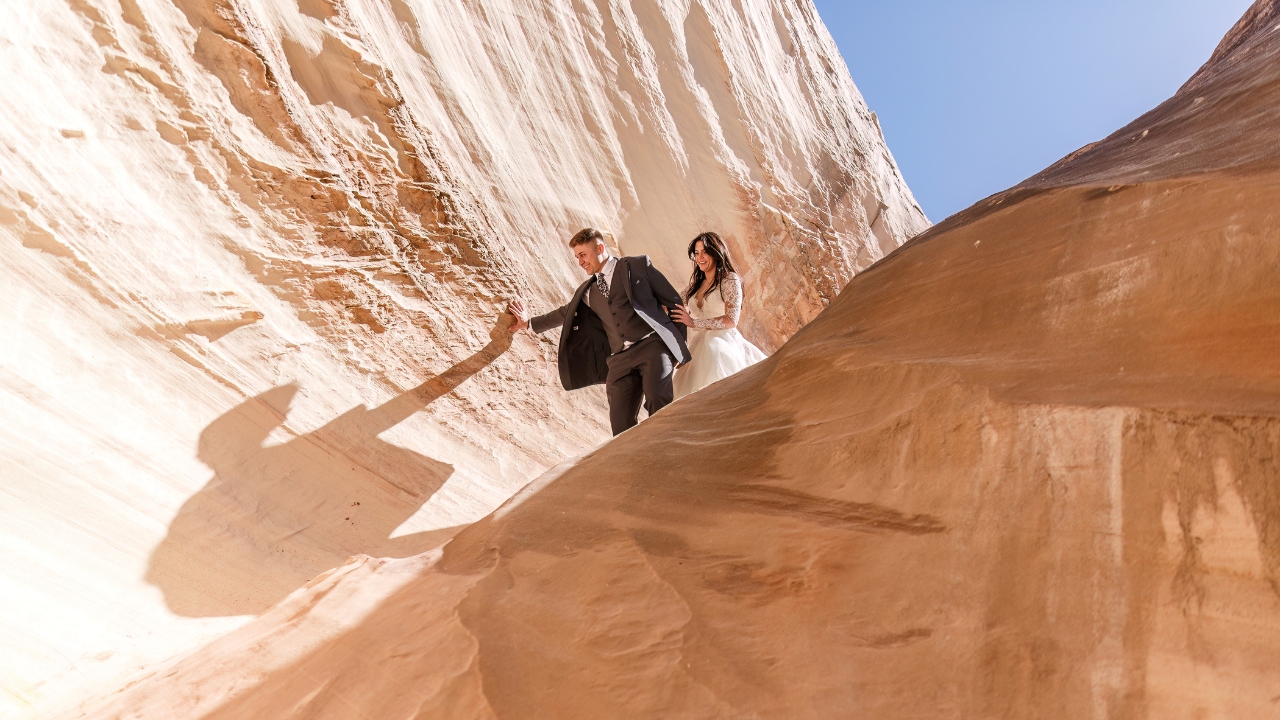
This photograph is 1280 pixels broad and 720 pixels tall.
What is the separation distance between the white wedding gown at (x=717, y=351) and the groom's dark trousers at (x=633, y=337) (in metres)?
0.32

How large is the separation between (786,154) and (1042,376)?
23.9 ft

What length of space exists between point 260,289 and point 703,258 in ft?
7.76

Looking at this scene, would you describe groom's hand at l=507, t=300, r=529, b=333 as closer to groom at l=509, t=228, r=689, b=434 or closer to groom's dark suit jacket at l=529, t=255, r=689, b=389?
groom's dark suit jacket at l=529, t=255, r=689, b=389

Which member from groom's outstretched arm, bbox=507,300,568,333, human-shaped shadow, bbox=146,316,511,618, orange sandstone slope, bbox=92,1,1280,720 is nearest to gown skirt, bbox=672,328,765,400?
groom's outstretched arm, bbox=507,300,568,333

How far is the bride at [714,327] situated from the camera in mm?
4242

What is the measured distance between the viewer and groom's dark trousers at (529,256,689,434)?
3.80 meters

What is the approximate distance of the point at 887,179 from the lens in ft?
33.2

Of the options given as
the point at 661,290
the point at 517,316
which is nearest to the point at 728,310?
the point at 661,290

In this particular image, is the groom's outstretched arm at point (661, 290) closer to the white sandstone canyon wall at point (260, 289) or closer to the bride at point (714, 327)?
the bride at point (714, 327)

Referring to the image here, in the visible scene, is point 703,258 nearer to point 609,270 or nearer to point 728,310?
point 728,310

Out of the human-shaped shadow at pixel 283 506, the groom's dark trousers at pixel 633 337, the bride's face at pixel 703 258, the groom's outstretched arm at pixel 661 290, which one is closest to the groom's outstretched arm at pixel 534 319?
the groom's dark trousers at pixel 633 337

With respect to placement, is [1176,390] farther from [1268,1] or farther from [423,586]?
[1268,1]

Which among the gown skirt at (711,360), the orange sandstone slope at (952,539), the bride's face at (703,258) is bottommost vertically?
the orange sandstone slope at (952,539)

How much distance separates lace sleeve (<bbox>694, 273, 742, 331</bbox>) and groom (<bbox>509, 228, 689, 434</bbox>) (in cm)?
32
